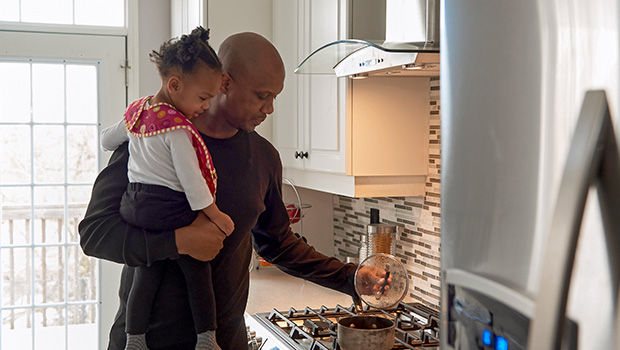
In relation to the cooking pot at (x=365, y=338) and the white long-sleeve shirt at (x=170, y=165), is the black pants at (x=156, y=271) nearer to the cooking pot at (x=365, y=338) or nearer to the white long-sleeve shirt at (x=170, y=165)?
the white long-sleeve shirt at (x=170, y=165)

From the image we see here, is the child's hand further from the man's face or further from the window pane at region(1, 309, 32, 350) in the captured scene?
the window pane at region(1, 309, 32, 350)

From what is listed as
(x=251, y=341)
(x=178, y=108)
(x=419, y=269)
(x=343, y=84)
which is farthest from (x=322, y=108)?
(x=178, y=108)

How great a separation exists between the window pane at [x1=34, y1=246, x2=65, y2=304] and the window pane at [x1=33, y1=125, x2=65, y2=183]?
38 cm

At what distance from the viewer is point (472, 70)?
0.74 m

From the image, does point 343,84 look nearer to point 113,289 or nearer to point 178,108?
point 178,108

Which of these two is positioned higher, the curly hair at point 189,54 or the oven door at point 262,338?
the curly hair at point 189,54

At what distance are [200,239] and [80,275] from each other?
8.25ft

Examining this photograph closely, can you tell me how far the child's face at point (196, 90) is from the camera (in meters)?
1.50

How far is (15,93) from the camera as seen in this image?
366 cm

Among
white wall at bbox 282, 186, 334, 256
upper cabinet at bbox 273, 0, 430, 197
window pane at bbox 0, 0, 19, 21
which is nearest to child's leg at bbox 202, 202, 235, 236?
upper cabinet at bbox 273, 0, 430, 197

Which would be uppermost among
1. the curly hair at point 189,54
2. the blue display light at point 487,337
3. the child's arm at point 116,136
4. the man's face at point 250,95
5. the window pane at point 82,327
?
the curly hair at point 189,54

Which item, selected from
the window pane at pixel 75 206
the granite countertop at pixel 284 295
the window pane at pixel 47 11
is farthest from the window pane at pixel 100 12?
the granite countertop at pixel 284 295

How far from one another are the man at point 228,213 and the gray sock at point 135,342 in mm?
36

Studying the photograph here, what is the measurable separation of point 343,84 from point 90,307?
2.14 metres
